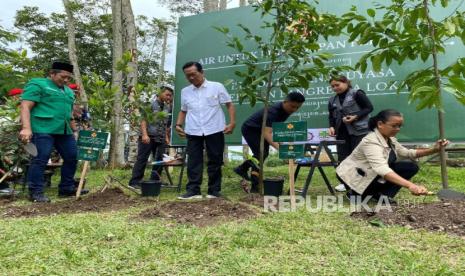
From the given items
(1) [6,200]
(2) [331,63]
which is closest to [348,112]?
(2) [331,63]

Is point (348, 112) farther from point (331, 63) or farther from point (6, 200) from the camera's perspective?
point (6, 200)

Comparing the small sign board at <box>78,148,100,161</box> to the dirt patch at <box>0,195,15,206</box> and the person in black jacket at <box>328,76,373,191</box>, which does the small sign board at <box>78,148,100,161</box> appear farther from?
the person in black jacket at <box>328,76,373,191</box>

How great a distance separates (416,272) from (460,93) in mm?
1103

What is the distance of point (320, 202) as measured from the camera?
12.2 ft

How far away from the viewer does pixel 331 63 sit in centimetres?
572

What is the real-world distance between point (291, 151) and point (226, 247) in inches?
62.9

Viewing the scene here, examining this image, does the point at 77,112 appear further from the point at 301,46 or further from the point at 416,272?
the point at 416,272

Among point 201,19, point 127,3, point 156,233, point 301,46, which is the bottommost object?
point 156,233

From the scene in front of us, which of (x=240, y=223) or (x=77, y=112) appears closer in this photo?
(x=240, y=223)

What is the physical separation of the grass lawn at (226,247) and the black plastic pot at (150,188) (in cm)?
108

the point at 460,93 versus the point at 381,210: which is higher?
the point at 460,93

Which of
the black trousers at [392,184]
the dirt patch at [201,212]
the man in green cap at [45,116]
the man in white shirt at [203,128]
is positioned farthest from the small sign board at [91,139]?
the black trousers at [392,184]

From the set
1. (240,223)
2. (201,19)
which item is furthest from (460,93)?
(201,19)

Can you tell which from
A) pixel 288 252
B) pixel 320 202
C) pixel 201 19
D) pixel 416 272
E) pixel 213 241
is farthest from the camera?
pixel 201 19
